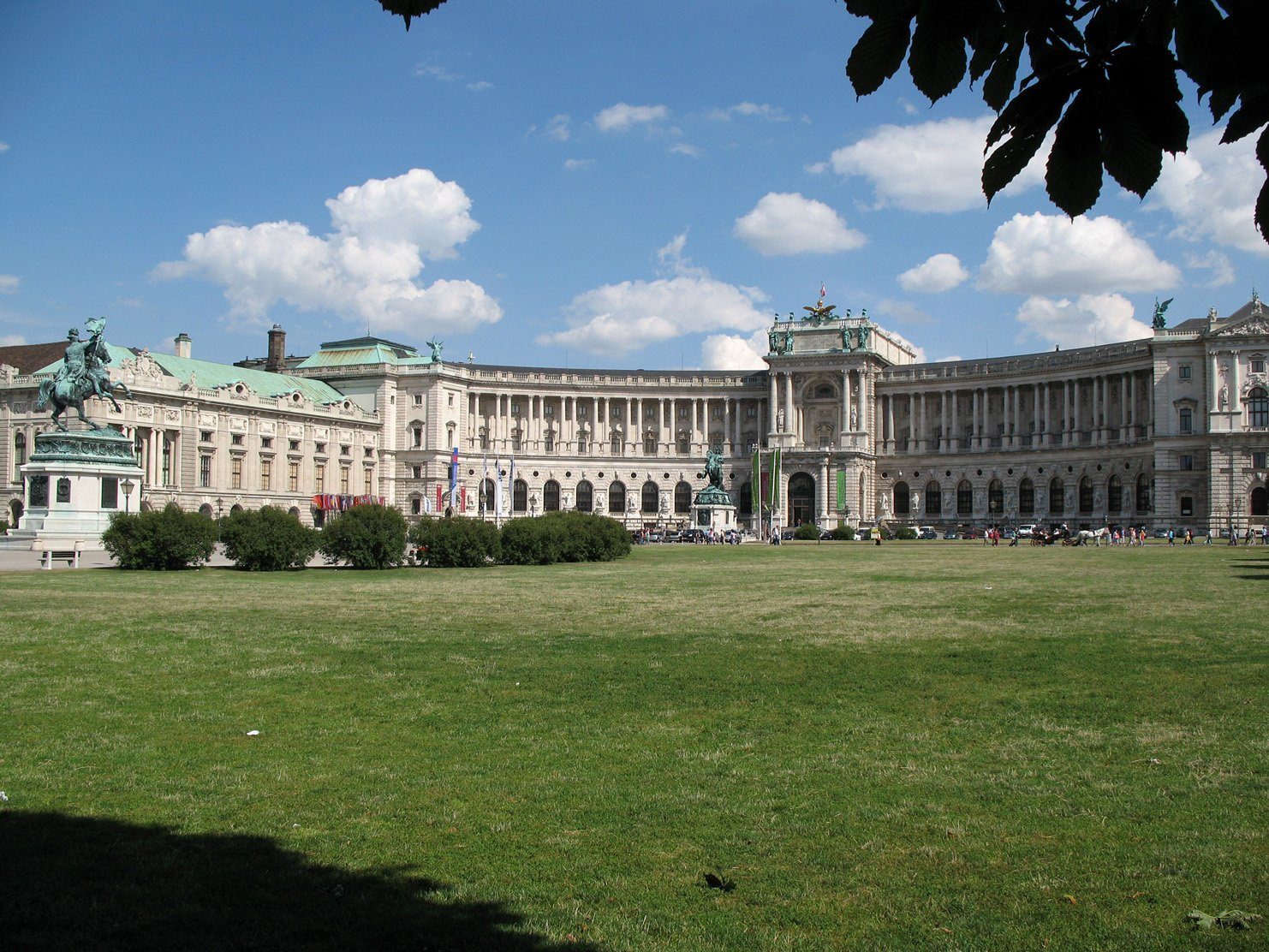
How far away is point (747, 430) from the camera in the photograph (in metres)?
128

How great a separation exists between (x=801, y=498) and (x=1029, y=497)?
23.8 meters

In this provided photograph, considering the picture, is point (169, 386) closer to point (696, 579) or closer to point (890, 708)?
point (696, 579)

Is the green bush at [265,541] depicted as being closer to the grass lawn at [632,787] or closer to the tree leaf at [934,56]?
the grass lawn at [632,787]

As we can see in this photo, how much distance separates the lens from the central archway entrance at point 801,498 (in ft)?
395

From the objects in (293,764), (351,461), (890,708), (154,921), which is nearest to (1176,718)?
(890,708)

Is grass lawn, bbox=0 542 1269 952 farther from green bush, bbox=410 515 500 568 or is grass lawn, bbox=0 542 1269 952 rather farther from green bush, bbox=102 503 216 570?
green bush, bbox=410 515 500 568

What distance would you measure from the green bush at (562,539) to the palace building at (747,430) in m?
46.1

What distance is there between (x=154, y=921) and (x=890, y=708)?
356 inches

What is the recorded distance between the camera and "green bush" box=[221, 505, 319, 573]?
43.6 meters

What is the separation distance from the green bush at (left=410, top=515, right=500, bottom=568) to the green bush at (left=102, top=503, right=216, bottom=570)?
28.9ft

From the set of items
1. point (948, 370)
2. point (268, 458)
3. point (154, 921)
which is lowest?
point (154, 921)

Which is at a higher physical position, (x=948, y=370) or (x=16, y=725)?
(x=948, y=370)

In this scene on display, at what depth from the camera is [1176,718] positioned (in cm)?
1267

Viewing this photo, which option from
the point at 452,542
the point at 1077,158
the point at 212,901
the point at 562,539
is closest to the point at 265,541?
the point at 452,542
